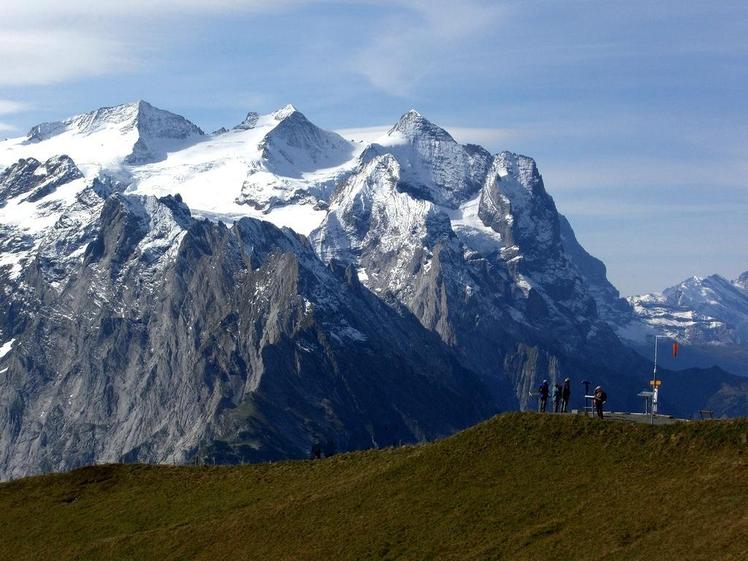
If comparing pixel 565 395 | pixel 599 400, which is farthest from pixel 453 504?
pixel 565 395

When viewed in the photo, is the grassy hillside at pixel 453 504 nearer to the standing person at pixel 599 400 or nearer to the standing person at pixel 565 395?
the standing person at pixel 599 400

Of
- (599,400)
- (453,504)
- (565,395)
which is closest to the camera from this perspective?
(453,504)

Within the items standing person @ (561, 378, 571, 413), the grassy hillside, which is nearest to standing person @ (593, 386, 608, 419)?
the grassy hillside

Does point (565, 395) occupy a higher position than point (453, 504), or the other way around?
point (565, 395)

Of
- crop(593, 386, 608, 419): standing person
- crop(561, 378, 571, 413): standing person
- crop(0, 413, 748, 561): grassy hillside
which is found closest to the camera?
crop(0, 413, 748, 561): grassy hillside

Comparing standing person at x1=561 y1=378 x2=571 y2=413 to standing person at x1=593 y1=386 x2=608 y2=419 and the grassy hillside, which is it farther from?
the grassy hillside

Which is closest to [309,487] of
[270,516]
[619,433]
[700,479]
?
[270,516]

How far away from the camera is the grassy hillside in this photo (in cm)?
8681

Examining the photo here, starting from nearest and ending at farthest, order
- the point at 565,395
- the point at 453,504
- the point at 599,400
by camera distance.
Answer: the point at 453,504 → the point at 599,400 → the point at 565,395

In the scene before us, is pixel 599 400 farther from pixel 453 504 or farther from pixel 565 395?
pixel 453 504

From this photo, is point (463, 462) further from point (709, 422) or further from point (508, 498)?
point (709, 422)

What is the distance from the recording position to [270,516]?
103m

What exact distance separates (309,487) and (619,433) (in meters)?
24.9

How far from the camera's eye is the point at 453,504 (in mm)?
97625
